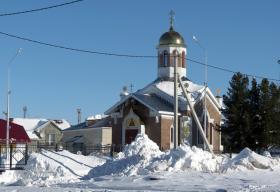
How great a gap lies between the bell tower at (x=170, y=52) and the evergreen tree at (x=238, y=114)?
57.7ft

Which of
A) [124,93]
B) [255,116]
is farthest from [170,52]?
[255,116]

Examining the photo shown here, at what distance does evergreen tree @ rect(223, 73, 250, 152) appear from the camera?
39.0m

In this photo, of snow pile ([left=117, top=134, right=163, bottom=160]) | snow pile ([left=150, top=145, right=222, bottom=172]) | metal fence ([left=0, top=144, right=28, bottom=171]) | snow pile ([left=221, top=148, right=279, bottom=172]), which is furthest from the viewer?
metal fence ([left=0, top=144, right=28, bottom=171])

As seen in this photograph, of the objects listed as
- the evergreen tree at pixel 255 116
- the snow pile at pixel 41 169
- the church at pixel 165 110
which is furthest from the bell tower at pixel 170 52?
the snow pile at pixel 41 169

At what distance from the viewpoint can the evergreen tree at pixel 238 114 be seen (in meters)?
39.0

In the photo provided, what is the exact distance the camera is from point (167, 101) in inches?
2114

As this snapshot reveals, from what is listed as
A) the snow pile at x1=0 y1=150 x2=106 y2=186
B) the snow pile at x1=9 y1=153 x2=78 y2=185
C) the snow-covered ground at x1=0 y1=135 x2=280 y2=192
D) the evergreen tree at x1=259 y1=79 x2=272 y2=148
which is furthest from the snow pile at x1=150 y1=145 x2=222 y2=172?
the evergreen tree at x1=259 y1=79 x2=272 y2=148

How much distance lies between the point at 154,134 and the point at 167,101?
12.4 ft

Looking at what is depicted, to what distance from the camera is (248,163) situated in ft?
72.9

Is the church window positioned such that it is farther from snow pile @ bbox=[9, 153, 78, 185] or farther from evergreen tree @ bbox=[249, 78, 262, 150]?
snow pile @ bbox=[9, 153, 78, 185]

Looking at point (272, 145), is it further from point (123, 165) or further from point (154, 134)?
point (123, 165)

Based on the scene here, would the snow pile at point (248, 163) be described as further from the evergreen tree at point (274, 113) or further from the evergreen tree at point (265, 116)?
the evergreen tree at point (274, 113)

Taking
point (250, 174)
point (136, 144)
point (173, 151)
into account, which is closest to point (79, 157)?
point (136, 144)

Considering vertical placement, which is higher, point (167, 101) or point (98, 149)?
point (167, 101)
